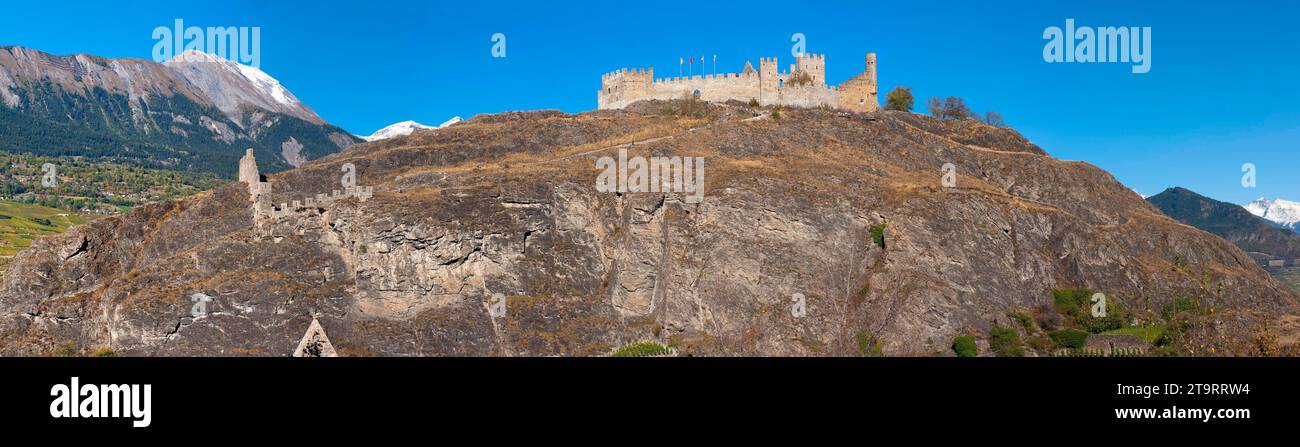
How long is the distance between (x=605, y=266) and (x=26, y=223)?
141 m

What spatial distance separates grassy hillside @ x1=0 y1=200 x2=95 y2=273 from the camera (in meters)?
143

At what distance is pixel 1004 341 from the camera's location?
62156 millimetres

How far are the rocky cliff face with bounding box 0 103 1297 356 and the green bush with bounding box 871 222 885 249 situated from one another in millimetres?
202

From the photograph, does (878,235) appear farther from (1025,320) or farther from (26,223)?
(26,223)

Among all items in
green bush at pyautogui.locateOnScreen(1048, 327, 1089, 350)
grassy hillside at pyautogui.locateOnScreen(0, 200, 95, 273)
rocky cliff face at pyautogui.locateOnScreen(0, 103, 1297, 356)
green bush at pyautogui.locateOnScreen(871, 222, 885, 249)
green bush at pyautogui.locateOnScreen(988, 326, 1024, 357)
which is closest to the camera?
green bush at pyautogui.locateOnScreen(988, 326, 1024, 357)

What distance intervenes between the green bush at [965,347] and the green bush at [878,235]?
9.33 metres

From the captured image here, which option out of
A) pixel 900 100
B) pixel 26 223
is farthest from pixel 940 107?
pixel 26 223

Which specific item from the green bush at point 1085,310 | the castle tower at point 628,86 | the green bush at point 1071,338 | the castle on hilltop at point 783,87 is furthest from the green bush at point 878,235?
the castle tower at point 628,86

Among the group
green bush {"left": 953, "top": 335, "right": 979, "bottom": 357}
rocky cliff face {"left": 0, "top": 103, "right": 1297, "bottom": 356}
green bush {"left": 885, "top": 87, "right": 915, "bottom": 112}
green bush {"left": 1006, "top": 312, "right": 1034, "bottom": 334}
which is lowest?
green bush {"left": 953, "top": 335, "right": 979, "bottom": 357}

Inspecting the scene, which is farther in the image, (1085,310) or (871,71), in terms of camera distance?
(871,71)

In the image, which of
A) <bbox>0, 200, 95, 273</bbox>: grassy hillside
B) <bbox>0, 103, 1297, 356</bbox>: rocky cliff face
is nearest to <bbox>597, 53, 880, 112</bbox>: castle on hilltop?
<bbox>0, 103, 1297, 356</bbox>: rocky cliff face

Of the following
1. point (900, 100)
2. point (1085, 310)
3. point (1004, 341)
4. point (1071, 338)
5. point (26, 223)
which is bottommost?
point (1004, 341)

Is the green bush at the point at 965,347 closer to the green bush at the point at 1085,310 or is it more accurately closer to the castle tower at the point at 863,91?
the green bush at the point at 1085,310

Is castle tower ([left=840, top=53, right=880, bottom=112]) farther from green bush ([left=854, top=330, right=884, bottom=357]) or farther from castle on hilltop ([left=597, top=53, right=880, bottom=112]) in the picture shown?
green bush ([left=854, top=330, right=884, bottom=357])
